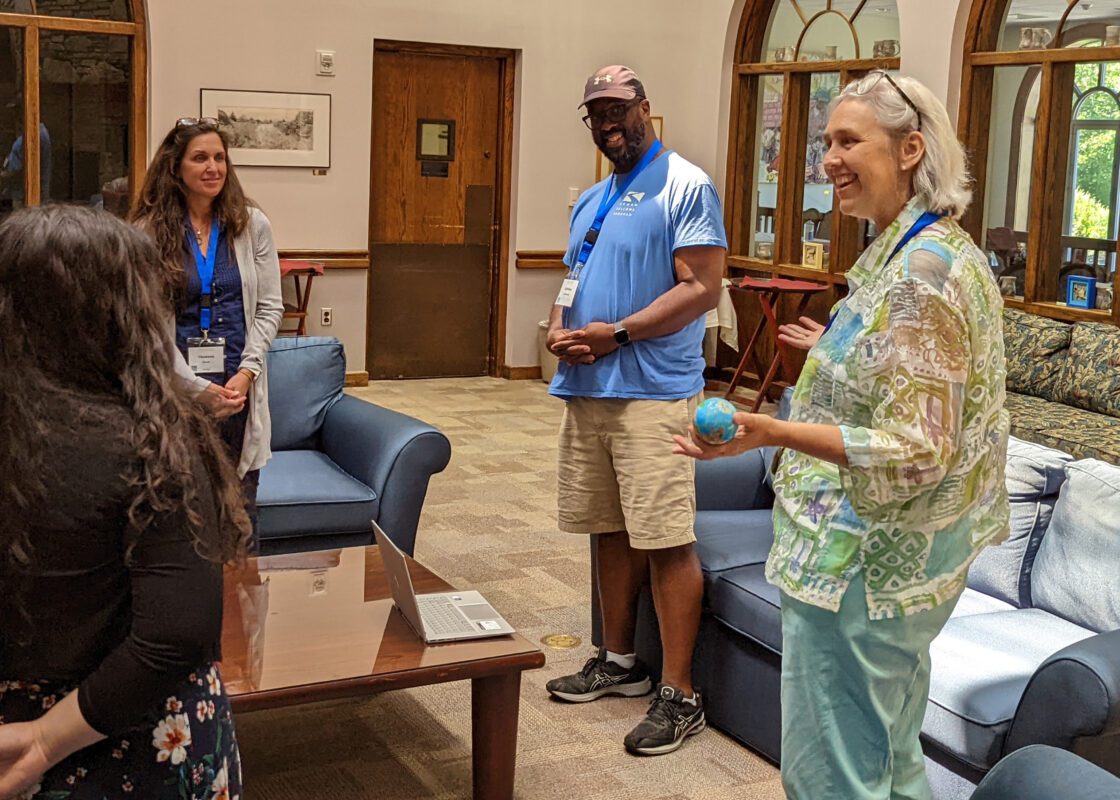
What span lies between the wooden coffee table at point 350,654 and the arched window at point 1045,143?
4642 mm

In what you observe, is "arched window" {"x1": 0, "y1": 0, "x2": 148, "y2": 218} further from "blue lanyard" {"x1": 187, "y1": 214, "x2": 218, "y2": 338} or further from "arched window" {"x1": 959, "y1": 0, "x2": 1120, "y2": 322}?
"arched window" {"x1": 959, "y1": 0, "x2": 1120, "y2": 322}

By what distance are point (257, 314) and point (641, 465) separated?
3.78 ft

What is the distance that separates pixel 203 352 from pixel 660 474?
48.4 inches

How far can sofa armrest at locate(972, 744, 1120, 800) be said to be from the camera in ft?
4.44

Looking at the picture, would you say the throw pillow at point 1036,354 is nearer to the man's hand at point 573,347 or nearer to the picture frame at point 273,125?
the man's hand at point 573,347

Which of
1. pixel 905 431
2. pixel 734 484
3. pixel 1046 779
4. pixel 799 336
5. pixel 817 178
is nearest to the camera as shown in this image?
pixel 1046 779

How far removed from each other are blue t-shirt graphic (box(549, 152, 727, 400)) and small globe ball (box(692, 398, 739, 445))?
1321mm

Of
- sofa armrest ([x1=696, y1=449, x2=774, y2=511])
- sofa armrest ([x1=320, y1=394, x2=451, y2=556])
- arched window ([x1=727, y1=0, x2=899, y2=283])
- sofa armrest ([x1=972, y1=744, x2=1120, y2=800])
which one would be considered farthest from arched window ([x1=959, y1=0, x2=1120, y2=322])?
sofa armrest ([x1=972, y1=744, x2=1120, y2=800])

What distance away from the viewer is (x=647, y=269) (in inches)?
130

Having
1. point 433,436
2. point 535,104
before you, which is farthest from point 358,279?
point 433,436

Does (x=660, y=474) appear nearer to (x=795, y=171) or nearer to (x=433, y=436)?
(x=433, y=436)

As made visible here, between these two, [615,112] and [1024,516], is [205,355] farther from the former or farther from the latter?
[1024,516]

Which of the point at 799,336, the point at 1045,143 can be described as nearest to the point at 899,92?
the point at 799,336

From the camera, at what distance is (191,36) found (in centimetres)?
785
